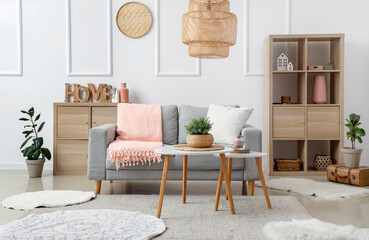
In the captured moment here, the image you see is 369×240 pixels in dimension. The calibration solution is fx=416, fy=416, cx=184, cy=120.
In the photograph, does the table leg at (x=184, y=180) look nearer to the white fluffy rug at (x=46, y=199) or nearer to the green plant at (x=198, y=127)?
the green plant at (x=198, y=127)

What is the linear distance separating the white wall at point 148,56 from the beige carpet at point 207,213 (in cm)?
205

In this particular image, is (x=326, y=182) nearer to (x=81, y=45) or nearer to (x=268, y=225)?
(x=268, y=225)

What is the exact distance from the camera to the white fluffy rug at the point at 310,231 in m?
2.46

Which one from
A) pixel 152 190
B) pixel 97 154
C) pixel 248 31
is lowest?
pixel 152 190

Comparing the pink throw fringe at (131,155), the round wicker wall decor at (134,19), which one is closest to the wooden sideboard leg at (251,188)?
the pink throw fringe at (131,155)

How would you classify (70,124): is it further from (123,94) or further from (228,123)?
(228,123)

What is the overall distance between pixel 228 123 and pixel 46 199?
73.7 inches

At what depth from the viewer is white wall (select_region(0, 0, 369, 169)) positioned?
5.41m

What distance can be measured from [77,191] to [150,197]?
768 millimetres

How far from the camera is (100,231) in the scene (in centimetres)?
266

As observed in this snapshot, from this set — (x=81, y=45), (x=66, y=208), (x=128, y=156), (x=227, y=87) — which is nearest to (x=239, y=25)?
(x=227, y=87)

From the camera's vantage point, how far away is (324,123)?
5039 millimetres

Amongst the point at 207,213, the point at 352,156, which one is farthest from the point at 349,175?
the point at 207,213

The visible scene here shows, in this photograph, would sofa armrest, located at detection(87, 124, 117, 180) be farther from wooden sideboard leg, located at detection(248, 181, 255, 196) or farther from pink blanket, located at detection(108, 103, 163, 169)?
wooden sideboard leg, located at detection(248, 181, 255, 196)
